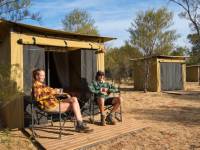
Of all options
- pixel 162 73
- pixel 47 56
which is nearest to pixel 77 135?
pixel 47 56

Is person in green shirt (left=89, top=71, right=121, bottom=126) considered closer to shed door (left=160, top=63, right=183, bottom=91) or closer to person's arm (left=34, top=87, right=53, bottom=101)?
person's arm (left=34, top=87, right=53, bottom=101)

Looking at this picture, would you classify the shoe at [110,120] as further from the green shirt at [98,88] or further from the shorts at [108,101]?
the green shirt at [98,88]

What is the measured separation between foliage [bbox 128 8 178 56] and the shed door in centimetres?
908

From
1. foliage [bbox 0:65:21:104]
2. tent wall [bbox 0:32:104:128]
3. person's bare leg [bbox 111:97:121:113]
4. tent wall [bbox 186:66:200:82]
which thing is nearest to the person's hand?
person's bare leg [bbox 111:97:121:113]

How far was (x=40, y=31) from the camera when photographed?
728 cm

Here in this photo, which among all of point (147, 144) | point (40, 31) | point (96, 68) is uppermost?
point (40, 31)

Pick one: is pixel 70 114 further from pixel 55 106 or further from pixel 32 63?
pixel 32 63

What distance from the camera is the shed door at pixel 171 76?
58.1 feet

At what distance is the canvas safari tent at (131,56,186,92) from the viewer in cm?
1738

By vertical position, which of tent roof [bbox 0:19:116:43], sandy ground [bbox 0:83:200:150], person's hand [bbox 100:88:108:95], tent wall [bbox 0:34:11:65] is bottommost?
sandy ground [bbox 0:83:200:150]

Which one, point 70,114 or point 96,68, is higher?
point 96,68

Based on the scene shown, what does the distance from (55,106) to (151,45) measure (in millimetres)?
22908

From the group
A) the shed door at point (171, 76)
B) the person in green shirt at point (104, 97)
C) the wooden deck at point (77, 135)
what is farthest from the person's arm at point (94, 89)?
the shed door at point (171, 76)

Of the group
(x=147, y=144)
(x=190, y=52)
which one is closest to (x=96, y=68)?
(x=147, y=144)
